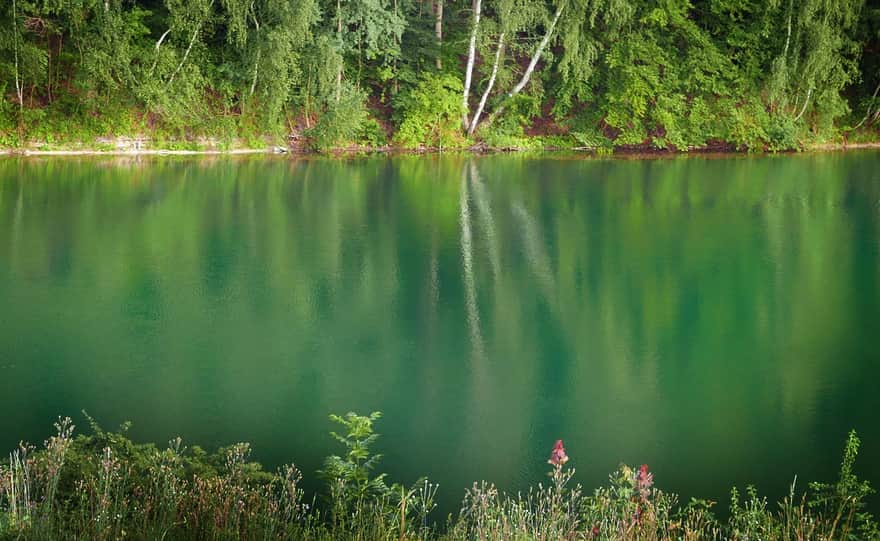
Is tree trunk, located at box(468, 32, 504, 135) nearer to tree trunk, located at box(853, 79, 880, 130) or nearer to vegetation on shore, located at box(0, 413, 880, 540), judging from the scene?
tree trunk, located at box(853, 79, 880, 130)

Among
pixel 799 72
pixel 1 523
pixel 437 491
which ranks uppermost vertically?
pixel 799 72

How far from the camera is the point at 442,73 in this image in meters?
36.5

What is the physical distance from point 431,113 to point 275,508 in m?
31.3

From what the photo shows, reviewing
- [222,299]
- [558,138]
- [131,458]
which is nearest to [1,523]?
[131,458]

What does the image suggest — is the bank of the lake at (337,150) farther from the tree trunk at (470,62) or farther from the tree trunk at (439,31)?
the tree trunk at (439,31)

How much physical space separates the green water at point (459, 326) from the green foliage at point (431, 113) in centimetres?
1237

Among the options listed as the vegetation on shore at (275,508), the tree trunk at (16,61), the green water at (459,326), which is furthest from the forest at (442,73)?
the vegetation on shore at (275,508)

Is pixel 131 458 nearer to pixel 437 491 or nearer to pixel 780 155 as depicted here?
pixel 437 491

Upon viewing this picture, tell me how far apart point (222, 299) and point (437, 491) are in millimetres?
6736

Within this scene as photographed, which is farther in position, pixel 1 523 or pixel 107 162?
pixel 107 162

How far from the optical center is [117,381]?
9.59 meters

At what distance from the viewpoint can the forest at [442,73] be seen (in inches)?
1208

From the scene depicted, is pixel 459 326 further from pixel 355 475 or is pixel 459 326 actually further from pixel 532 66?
pixel 532 66

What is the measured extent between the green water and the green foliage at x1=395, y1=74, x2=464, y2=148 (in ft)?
40.6
